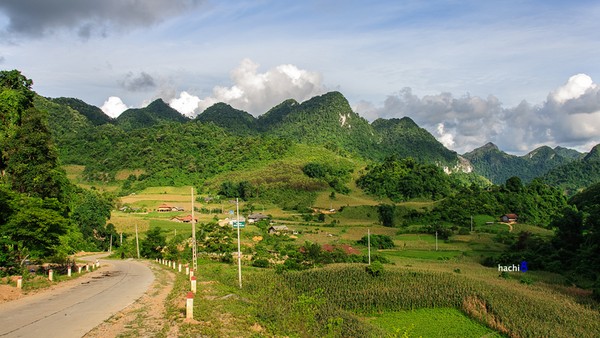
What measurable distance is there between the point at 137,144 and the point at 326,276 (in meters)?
114

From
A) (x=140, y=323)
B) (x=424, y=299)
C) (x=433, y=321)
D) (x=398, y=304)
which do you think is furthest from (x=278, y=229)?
(x=140, y=323)

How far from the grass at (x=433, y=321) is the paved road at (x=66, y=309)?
13849 millimetres

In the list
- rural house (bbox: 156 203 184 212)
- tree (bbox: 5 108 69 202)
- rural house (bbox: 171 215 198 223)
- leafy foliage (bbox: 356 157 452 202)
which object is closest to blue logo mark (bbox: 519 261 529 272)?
tree (bbox: 5 108 69 202)

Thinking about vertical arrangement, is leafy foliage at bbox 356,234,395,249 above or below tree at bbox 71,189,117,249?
below

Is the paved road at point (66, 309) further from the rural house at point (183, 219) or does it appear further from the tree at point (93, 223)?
the rural house at point (183, 219)

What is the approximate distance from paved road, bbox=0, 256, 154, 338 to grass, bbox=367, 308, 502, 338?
545 inches

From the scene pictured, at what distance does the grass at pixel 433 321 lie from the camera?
23969 millimetres

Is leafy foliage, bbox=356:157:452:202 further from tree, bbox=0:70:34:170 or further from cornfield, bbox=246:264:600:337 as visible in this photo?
tree, bbox=0:70:34:170

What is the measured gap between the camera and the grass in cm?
2397

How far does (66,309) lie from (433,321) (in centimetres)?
2081

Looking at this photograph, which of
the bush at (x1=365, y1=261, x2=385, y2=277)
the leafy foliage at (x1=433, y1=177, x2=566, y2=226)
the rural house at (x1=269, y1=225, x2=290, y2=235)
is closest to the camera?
the bush at (x1=365, y1=261, x2=385, y2=277)

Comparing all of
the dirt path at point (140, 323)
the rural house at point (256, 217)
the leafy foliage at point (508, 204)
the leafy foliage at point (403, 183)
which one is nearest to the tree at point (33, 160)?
the dirt path at point (140, 323)

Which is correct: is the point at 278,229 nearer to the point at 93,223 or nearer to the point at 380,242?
the point at 380,242

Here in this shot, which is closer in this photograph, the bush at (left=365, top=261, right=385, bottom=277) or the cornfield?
the cornfield
